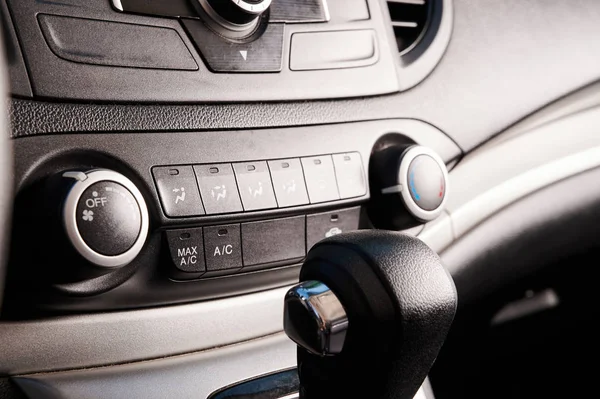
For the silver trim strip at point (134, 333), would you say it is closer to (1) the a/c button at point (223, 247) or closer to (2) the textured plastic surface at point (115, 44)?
(1) the a/c button at point (223, 247)

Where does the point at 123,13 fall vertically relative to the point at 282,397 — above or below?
above

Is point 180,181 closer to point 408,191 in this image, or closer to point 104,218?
point 104,218

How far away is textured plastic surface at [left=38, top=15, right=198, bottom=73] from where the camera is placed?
47 cm

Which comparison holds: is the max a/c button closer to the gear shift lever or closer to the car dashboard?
the car dashboard

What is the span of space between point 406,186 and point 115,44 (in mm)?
303

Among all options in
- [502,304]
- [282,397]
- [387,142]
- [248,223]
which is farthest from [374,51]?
[502,304]

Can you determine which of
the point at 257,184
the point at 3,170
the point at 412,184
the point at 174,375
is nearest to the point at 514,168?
the point at 412,184

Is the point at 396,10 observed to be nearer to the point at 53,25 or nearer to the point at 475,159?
the point at 475,159

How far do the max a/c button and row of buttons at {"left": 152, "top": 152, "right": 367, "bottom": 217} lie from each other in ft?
0.06

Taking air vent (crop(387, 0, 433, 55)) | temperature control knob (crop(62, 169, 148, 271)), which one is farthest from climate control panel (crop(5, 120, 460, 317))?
air vent (crop(387, 0, 433, 55))

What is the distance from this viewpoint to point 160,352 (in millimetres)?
509

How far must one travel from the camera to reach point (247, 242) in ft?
1.76

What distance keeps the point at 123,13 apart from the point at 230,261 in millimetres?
223

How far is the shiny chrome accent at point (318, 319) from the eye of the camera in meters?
0.36
